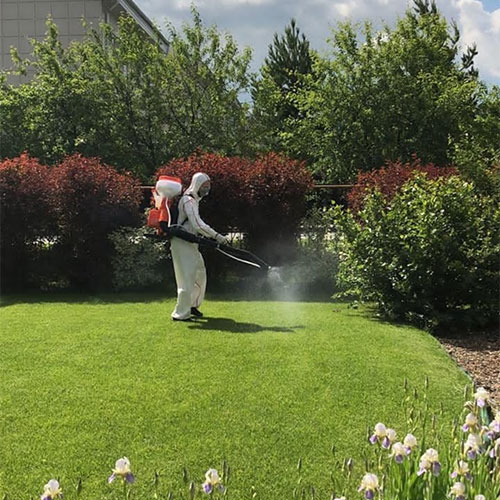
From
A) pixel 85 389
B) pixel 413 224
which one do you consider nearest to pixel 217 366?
pixel 85 389

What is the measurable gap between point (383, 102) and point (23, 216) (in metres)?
11.7

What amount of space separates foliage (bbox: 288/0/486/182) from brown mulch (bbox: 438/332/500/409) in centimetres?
1110

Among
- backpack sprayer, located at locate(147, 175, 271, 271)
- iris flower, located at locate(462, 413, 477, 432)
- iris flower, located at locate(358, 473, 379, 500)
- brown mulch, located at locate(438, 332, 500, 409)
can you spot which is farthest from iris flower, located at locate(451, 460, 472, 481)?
backpack sprayer, located at locate(147, 175, 271, 271)

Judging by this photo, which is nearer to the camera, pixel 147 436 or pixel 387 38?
pixel 147 436

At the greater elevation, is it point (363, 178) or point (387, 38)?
point (387, 38)

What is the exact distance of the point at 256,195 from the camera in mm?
9797

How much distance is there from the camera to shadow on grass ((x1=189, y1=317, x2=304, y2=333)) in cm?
655

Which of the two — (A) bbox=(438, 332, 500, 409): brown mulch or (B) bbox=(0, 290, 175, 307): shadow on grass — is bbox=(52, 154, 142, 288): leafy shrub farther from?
(A) bbox=(438, 332, 500, 409): brown mulch

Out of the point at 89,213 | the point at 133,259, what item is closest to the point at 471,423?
the point at 133,259

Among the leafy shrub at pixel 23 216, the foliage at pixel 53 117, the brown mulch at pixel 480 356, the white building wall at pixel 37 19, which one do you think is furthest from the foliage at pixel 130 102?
the brown mulch at pixel 480 356

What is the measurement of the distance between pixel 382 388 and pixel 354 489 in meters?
1.61

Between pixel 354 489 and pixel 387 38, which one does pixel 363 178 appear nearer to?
pixel 354 489

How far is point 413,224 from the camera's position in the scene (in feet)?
23.4

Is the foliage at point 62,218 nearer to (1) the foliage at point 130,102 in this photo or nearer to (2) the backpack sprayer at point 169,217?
(2) the backpack sprayer at point 169,217
